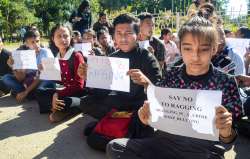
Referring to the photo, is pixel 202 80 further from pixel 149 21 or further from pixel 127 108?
pixel 149 21

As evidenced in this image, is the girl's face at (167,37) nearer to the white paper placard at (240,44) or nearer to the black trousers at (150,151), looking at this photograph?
the white paper placard at (240,44)

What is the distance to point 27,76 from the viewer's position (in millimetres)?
5754

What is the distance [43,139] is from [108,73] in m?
1.23

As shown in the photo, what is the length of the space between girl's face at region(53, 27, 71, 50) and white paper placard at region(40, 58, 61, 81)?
0.34 metres

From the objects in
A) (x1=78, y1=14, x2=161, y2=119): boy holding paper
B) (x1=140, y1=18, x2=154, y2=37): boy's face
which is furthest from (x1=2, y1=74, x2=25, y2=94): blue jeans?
(x1=78, y1=14, x2=161, y2=119): boy holding paper

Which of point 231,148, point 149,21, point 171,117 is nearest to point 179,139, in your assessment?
point 171,117

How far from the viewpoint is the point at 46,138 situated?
4.02 meters

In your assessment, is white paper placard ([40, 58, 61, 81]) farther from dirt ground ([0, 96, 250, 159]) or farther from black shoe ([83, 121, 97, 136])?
black shoe ([83, 121, 97, 136])

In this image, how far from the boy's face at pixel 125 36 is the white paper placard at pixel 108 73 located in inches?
10.8

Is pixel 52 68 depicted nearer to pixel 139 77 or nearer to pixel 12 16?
pixel 139 77

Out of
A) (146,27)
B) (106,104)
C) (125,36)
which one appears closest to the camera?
(125,36)

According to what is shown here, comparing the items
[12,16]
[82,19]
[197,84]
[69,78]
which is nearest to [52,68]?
[69,78]

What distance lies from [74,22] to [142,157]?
6.76 m

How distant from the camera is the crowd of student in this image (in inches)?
92.7
